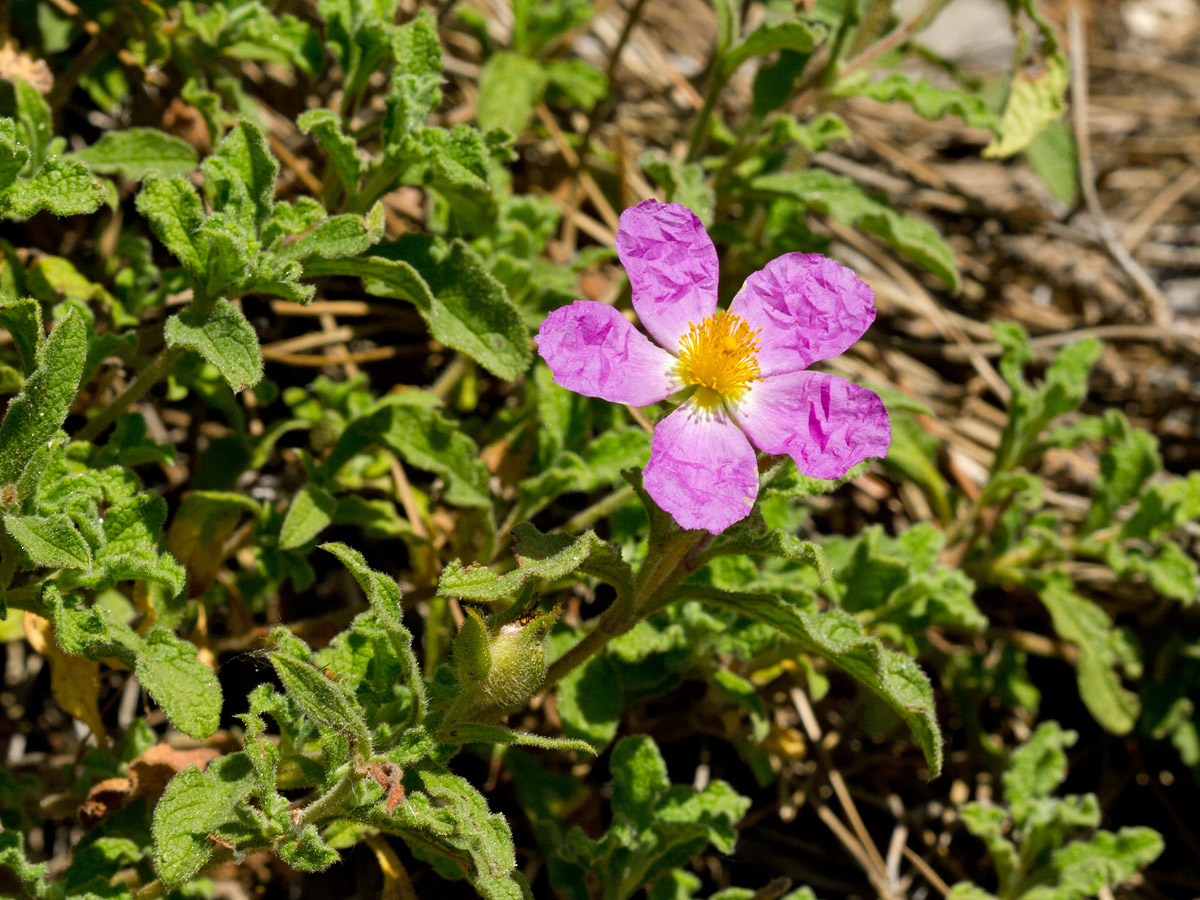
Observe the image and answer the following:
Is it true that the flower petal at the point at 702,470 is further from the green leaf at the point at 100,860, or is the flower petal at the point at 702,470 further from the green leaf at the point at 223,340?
the green leaf at the point at 100,860

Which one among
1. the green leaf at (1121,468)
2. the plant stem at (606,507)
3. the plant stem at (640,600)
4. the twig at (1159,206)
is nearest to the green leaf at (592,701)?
the plant stem at (640,600)

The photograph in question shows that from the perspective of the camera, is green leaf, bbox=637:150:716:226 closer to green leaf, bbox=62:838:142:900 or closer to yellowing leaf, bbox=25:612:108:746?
yellowing leaf, bbox=25:612:108:746

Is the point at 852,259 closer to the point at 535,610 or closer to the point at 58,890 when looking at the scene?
the point at 535,610

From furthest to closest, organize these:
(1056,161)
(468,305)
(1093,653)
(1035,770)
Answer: (1056,161) → (1093,653) → (1035,770) → (468,305)

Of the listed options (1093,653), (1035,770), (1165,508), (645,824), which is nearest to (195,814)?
(645,824)

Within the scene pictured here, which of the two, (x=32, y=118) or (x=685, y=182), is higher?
(x=685, y=182)

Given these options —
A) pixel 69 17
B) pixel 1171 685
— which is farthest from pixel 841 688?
pixel 69 17

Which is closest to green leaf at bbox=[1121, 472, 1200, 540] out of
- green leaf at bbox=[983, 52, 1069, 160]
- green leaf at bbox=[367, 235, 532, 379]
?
green leaf at bbox=[983, 52, 1069, 160]

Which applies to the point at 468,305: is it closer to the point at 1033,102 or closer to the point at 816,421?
the point at 816,421
